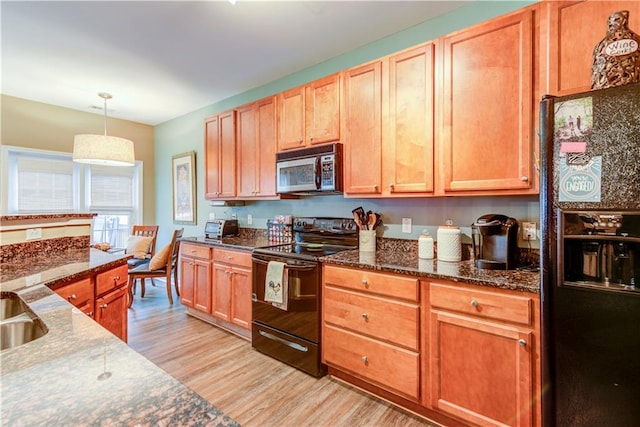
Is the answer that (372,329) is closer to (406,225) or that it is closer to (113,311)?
(406,225)

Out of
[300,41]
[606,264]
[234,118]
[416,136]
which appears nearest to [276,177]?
[234,118]

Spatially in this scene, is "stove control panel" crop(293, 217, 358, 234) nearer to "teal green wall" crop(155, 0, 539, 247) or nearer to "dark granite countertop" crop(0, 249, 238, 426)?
"teal green wall" crop(155, 0, 539, 247)

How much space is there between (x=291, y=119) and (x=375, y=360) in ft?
7.03

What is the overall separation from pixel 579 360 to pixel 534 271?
53 cm

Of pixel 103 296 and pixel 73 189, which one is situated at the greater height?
pixel 73 189

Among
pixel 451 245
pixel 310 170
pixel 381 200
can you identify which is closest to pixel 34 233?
pixel 310 170

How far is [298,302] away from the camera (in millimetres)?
2371

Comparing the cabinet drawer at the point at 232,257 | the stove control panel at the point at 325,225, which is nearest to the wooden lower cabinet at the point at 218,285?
the cabinet drawer at the point at 232,257

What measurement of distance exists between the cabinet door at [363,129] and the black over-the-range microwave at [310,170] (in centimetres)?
9

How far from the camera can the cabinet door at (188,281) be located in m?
3.46

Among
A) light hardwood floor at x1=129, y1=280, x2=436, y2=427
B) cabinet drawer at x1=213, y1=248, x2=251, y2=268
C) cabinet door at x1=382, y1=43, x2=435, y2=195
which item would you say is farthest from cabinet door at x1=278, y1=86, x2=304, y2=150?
light hardwood floor at x1=129, y1=280, x2=436, y2=427

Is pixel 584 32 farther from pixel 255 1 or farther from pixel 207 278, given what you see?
pixel 207 278

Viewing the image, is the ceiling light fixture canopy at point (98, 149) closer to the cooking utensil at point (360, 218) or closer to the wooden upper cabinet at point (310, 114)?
the wooden upper cabinet at point (310, 114)

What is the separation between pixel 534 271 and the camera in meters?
1.71
